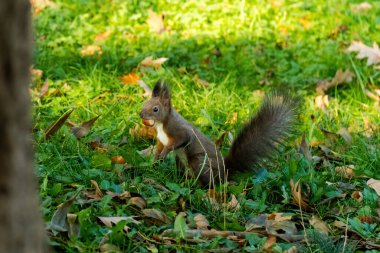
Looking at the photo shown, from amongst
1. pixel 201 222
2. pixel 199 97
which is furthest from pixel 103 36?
pixel 201 222

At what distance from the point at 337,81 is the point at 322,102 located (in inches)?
15.5

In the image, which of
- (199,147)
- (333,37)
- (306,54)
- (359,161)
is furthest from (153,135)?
(333,37)

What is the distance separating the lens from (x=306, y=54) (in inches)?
262

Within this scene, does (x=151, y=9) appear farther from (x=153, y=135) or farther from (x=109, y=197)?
(x=109, y=197)

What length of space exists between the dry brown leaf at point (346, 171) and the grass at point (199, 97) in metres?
0.04

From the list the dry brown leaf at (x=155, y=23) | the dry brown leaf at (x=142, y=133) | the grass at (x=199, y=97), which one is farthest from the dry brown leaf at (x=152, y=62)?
the dry brown leaf at (x=142, y=133)

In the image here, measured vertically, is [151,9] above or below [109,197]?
above

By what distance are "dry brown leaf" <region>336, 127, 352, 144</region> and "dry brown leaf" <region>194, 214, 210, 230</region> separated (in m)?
1.73

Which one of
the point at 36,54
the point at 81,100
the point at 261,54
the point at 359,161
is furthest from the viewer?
the point at 261,54

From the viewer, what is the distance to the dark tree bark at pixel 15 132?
1747mm

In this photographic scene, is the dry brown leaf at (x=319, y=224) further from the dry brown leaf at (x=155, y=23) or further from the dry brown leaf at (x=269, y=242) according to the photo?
the dry brown leaf at (x=155, y=23)

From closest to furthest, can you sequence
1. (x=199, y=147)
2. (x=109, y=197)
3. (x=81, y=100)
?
(x=109, y=197) < (x=199, y=147) < (x=81, y=100)

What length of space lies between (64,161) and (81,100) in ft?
4.75

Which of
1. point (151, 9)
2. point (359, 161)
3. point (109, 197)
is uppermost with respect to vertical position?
point (151, 9)
